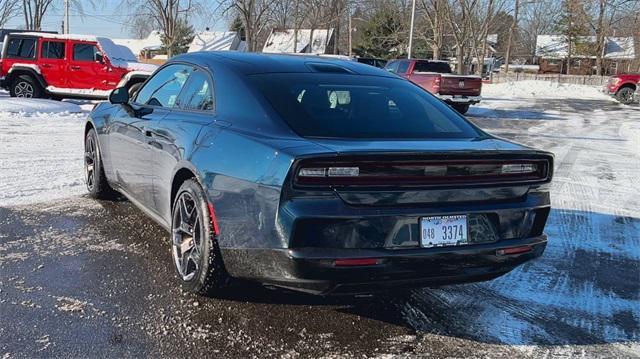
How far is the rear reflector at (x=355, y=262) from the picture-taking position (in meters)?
2.98

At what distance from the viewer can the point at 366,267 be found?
119 inches

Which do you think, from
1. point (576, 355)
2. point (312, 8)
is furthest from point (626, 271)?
point (312, 8)

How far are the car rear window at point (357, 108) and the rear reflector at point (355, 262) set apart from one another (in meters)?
0.76

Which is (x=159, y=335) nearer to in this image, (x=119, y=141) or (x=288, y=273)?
(x=288, y=273)

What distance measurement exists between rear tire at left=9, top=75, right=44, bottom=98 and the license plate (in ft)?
53.5

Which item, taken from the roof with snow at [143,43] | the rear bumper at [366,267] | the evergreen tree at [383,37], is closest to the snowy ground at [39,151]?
the rear bumper at [366,267]

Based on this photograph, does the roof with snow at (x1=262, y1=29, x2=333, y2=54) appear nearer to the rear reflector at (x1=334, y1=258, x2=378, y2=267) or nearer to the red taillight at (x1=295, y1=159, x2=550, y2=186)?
the red taillight at (x1=295, y1=159, x2=550, y2=186)

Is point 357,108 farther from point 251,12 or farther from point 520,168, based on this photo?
point 251,12

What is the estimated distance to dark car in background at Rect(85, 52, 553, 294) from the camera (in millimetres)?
3000

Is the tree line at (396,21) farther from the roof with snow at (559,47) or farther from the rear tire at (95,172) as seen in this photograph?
the rear tire at (95,172)

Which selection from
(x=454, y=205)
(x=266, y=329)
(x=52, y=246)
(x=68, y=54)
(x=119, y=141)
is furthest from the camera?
(x=68, y=54)

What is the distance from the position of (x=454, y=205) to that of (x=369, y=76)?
59.1 inches

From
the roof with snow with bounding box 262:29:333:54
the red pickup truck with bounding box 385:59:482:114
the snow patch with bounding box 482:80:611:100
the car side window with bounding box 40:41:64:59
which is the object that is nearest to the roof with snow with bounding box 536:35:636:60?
the snow patch with bounding box 482:80:611:100

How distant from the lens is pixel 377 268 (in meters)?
3.05
